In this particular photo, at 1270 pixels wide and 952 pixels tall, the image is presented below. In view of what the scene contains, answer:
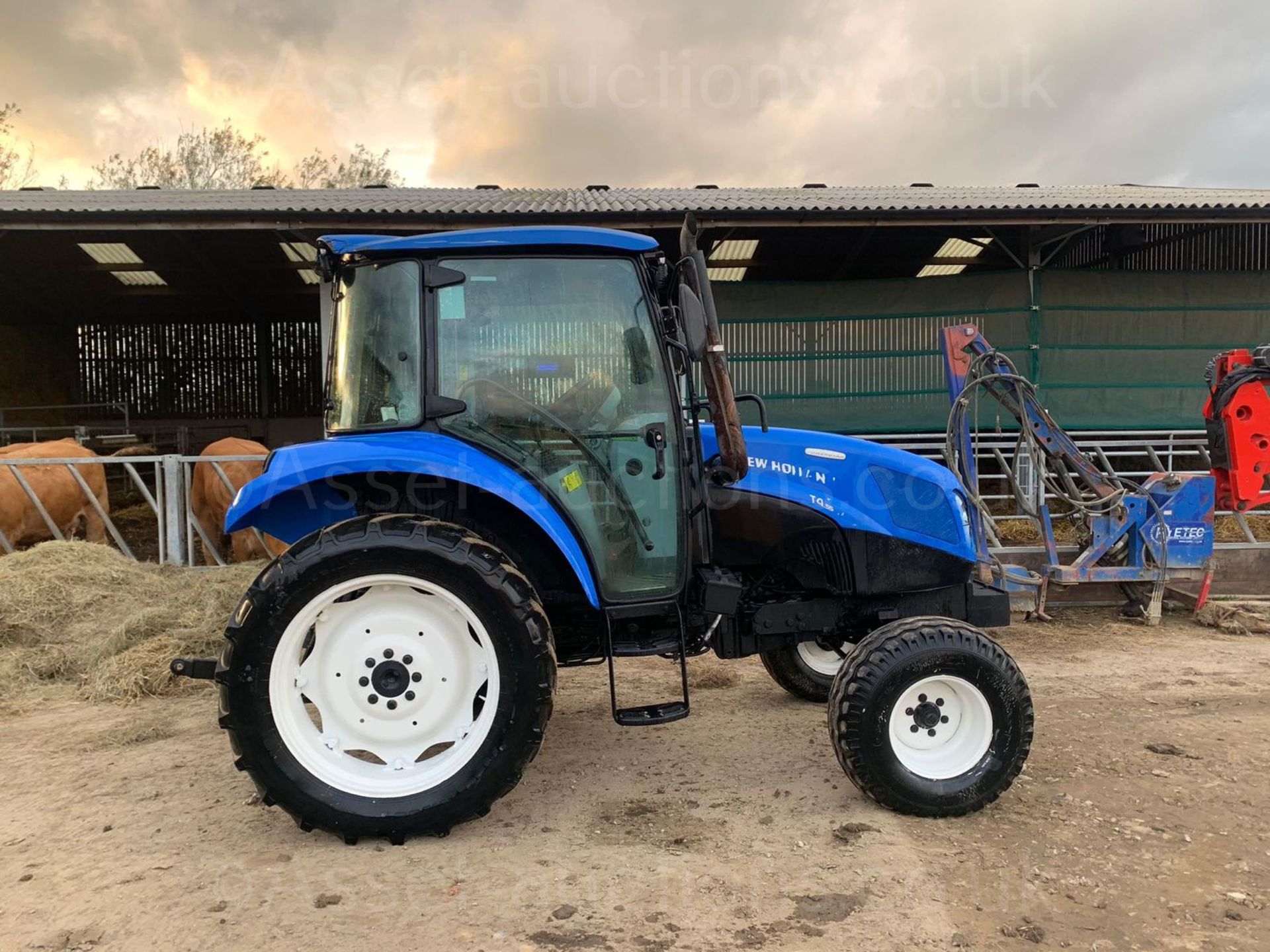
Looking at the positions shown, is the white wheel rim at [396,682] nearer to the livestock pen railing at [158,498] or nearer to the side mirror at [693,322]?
the side mirror at [693,322]

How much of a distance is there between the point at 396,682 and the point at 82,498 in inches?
233

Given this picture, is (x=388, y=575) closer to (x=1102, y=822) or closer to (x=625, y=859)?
(x=625, y=859)

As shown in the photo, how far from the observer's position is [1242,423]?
5770 mm

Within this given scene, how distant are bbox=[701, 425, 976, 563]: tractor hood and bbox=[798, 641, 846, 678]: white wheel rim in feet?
3.45

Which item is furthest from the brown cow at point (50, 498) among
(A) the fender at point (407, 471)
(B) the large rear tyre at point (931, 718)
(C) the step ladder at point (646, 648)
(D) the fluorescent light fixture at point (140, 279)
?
(B) the large rear tyre at point (931, 718)

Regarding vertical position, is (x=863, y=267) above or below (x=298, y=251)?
above

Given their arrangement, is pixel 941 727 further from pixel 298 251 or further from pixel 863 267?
pixel 863 267

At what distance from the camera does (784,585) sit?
142 inches

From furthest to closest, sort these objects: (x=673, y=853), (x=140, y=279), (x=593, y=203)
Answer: (x=140, y=279) < (x=593, y=203) < (x=673, y=853)

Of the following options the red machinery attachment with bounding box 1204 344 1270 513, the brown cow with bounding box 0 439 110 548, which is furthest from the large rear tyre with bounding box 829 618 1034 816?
the brown cow with bounding box 0 439 110 548

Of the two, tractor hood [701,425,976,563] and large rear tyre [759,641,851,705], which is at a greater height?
A: tractor hood [701,425,976,563]

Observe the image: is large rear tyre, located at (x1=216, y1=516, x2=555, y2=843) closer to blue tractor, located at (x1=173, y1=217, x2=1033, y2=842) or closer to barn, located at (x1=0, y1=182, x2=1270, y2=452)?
blue tractor, located at (x1=173, y1=217, x2=1033, y2=842)

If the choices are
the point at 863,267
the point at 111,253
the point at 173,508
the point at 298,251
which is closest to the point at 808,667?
the point at 173,508

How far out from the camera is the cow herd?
6906mm
